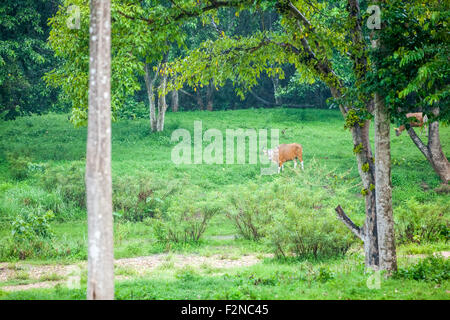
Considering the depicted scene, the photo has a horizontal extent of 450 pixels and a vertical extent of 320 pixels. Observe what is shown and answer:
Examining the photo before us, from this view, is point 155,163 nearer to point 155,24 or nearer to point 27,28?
point 27,28

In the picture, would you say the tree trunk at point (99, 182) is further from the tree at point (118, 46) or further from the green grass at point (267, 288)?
the tree at point (118, 46)

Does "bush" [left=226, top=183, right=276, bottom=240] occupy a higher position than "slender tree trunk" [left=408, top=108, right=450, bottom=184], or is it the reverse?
"slender tree trunk" [left=408, top=108, right=450, bottom=184]

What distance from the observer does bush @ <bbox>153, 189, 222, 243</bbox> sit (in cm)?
1382

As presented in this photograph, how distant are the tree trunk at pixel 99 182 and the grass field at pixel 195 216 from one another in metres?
1.63

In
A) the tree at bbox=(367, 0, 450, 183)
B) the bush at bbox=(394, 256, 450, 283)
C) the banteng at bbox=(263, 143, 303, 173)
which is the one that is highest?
the tree at bbox=(367, 0, 450, 183)

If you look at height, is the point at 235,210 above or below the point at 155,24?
below

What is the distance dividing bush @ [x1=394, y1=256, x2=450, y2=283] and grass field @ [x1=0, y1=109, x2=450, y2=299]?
0.02m

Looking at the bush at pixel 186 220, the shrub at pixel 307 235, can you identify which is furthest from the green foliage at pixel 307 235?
the bush at pixel 186 220

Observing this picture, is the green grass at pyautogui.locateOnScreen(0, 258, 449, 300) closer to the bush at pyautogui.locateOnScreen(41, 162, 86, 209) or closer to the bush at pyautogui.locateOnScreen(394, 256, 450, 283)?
the bush at pyautogui.locateOnScreen(394, 256, 450, 283)

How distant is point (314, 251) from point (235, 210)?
3.16 m

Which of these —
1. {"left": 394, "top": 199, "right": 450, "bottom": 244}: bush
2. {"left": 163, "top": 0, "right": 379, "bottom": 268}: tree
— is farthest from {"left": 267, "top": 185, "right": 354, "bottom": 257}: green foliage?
{"left": 394, "top": 199, "right": 450, "bottom": 244}: bush

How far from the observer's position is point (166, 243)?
1355 centimetres

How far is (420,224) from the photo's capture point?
43.1 feet

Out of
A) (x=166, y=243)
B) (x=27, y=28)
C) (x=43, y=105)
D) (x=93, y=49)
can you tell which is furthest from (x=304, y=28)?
(x=43, y=105)
